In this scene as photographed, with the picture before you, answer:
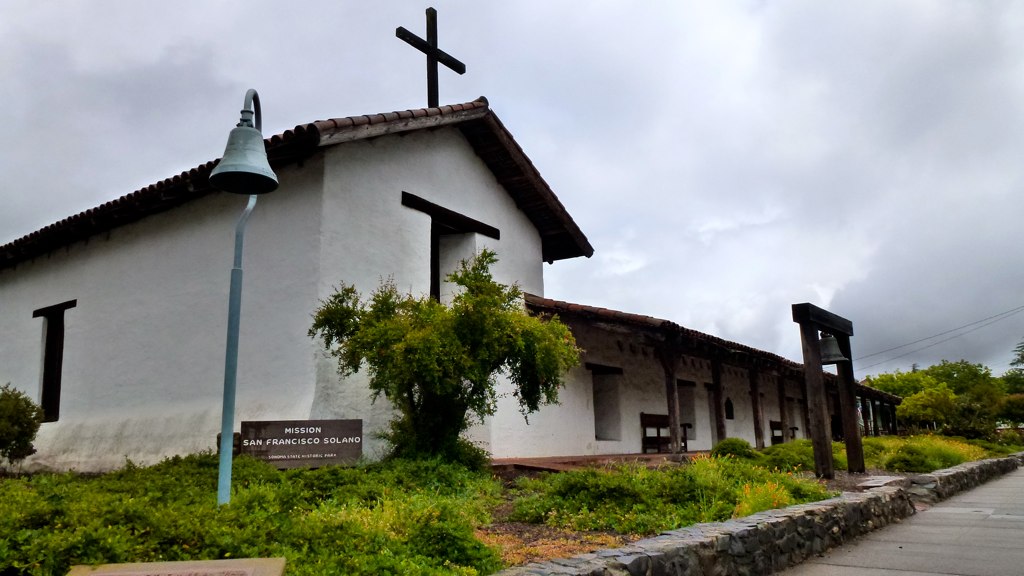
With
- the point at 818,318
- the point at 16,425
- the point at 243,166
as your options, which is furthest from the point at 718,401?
the point at 243,166

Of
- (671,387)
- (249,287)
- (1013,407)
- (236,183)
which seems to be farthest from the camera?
(1013,407)

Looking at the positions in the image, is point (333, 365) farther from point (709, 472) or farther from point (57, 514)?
point (57, 514)

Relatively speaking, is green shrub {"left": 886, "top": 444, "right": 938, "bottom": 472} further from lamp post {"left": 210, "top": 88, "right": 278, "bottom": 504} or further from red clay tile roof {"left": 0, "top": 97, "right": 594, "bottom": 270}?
lamp post {"left": 210, "top": 88, "right": 278, "bottom": 504}

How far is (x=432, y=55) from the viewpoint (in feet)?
45.6

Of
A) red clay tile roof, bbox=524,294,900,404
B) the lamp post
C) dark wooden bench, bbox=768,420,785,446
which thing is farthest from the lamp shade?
dark wooden bench, bbox=768,420,785,446

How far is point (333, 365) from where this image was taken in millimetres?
10250

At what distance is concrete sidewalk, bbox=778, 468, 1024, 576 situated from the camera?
5773 mm

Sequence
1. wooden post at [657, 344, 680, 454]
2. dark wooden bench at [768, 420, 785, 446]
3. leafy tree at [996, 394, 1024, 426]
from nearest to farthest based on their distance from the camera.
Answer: wooden post at [657, 344, 680, 454] → dark wooden bench at [768, 420, 785, 446] → leafy tree at [996, 394, 1024, 426]

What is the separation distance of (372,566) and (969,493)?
11.5 m

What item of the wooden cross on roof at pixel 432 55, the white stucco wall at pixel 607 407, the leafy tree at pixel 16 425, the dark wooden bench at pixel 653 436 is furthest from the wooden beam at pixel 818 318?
the leafy tree at pixel 16 425

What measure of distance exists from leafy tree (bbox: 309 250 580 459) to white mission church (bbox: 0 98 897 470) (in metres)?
0.95

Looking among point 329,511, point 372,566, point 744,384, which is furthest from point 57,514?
point 744,384

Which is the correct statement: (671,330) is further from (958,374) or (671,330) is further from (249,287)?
(958,374)

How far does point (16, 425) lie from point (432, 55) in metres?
9.26
